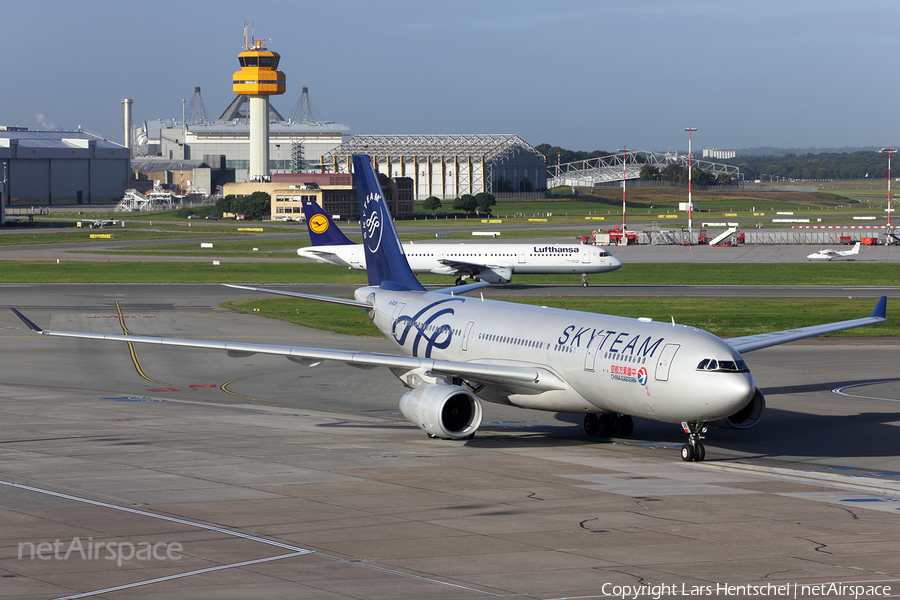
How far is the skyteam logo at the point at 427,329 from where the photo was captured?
117ft

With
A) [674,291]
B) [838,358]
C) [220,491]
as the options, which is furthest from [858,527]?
[674,291]

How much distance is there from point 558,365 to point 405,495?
29.5 feet

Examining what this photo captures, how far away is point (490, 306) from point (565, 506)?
14.1m

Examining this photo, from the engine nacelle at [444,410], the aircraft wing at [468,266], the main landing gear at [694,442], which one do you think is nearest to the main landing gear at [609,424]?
the main landing gear at [694,442]

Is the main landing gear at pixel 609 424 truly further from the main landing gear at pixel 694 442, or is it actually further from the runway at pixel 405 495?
the main landing gear at pixel 694 442

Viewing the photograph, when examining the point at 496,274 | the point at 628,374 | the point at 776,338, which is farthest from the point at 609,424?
the point at 496,274

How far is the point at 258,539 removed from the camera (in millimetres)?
19188

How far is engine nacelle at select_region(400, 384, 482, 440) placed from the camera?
29641 millimetres

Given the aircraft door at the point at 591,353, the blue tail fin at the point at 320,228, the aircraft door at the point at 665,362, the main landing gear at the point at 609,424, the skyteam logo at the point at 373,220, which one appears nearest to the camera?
the aircraft door at the point at 665,362

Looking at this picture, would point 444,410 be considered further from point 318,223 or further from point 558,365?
point 318,223

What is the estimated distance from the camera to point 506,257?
91500 millimetres

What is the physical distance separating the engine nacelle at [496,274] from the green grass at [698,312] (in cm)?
1195

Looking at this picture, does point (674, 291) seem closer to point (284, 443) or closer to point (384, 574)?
point (284, 443)

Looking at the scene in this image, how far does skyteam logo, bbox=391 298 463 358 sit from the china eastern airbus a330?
0.05 m
